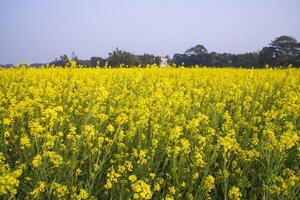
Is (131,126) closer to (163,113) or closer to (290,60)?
(163,113)

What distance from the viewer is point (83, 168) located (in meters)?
3.62

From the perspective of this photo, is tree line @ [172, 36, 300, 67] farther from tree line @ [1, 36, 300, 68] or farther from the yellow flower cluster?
the yellow flower cluster

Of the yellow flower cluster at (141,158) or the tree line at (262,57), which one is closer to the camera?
the yellow flower cluster at (141,158)

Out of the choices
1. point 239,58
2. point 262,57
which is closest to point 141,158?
point 262,57

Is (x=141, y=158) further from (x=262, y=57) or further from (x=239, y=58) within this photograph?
(x=239, y=58)

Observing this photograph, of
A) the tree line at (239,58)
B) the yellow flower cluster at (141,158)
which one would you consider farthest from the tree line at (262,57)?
the yellow flower cluster at (141,158)

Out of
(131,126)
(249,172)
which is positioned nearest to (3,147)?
(131,126)

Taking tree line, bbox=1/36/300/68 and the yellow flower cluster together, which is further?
tree line, bbox=1/36/300/68

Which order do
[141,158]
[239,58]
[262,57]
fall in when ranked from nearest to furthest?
[141,158], [262,57], [239,58]

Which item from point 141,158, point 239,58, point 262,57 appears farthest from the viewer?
point 239,58

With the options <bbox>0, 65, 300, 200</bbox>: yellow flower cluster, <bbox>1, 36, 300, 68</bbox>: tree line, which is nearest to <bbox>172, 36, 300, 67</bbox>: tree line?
<bbox>1, 36, 300, 68</bbox>: tree line

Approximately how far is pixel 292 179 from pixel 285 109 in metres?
2.36

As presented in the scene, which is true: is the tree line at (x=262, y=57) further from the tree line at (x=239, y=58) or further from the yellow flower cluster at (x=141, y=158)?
the yellow flower cluster at (x=141, y=158)

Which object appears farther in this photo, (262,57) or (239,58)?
(239,58)
